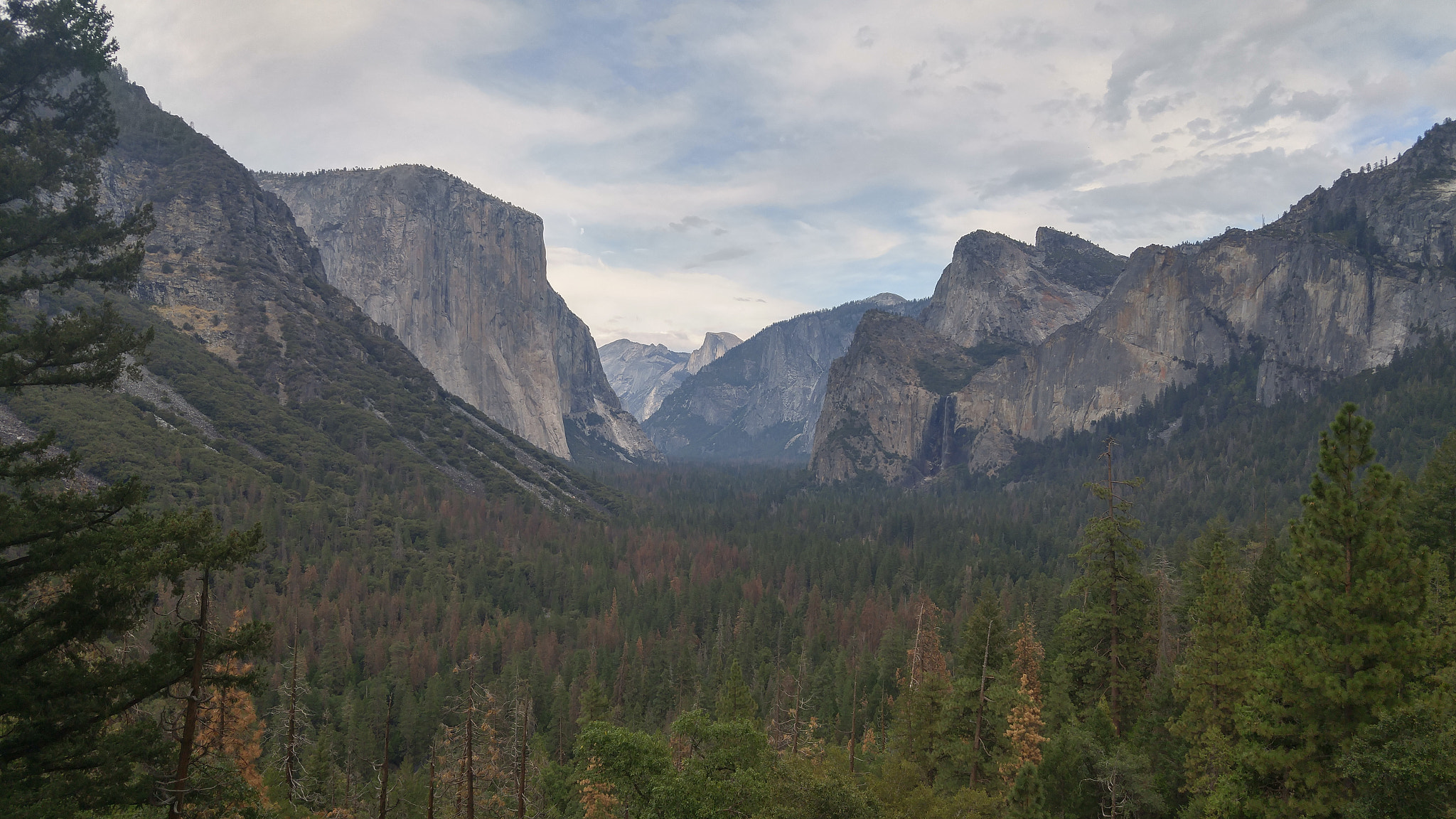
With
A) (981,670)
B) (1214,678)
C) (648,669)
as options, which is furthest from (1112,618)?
(648,669)

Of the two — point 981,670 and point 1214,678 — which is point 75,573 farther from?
point 1214,678

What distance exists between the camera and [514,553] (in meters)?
116

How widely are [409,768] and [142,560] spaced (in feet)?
156

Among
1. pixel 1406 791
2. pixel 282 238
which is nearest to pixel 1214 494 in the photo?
pixel 1406 791

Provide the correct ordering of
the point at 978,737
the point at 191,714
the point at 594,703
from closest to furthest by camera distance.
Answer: the point at 191,714 → the point at 978,737 → the point at 594,703

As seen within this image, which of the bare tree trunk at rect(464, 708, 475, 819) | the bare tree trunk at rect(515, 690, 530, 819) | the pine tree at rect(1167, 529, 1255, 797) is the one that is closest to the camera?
the pine tree at rect(1167, 529, 1255, 797)

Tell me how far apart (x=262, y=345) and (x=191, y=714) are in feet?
565

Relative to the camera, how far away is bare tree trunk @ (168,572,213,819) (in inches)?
504

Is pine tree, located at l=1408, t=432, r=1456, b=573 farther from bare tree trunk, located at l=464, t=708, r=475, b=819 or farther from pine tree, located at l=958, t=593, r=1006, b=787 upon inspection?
bare tree trunk, located at l=464, t=708, r=475, b=819

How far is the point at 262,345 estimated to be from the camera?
159 meters

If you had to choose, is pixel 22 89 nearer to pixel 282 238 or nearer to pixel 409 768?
pixel 409 768

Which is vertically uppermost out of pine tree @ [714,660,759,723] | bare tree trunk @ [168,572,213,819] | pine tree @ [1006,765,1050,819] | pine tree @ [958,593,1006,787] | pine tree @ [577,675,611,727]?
bare tree trunk @ [168,572,213,819]

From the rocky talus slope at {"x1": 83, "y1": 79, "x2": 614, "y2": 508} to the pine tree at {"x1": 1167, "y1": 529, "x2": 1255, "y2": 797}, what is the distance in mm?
133368

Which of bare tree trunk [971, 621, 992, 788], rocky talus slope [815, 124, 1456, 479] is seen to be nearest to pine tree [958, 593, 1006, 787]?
bare tree trunk [971, 621, 992, 788]
